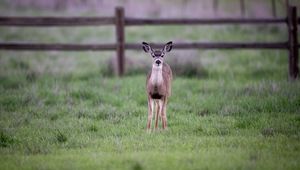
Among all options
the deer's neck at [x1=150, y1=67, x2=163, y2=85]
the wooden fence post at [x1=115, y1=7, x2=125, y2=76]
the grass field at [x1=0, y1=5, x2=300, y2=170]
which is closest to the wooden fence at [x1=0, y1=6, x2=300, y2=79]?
the wooden fence post at [x1=115, y1=7, x2=125, y2=76]

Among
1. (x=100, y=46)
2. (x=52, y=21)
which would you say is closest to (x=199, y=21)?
(x=100, y=46)

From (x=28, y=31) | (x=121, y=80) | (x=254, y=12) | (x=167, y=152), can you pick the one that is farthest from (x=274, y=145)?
(x=254, y=12)

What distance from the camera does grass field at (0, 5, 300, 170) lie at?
8.38 m

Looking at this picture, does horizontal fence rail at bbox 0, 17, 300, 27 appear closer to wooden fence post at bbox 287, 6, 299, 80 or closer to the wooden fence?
the wooden fence

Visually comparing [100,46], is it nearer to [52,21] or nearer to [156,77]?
[52,21]

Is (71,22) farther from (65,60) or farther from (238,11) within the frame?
(238,11)

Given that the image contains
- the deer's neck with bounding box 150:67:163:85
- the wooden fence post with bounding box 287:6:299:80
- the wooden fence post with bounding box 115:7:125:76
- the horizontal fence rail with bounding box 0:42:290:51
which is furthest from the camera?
the wooden fence post with bounding box 115:7:125:76

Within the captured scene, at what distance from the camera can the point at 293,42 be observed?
636 inches

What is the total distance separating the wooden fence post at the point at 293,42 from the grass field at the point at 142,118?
13.2 inches

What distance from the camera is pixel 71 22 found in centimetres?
1666

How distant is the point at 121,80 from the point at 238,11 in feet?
54.0

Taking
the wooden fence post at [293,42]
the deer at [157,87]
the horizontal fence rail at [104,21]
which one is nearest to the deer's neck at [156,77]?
the deer at [157,87]

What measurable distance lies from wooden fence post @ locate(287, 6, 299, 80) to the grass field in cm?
34

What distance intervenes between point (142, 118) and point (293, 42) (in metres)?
6.42
